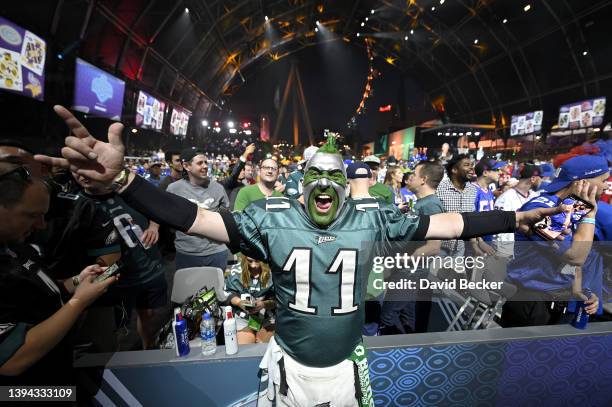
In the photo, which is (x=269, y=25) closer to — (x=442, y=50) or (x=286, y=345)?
(x=442, y=50)

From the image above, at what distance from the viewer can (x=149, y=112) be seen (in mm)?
15242

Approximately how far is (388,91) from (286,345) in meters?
45.5


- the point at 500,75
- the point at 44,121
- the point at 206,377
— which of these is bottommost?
the point at 206,377

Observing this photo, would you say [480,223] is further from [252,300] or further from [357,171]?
[252,300]

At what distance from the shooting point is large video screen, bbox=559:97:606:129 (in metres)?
18.9

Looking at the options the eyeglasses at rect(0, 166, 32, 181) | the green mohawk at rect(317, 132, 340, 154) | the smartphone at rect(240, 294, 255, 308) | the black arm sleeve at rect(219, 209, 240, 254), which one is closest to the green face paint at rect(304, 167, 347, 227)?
the green mohawk at rect(317, 132, 340, 154)

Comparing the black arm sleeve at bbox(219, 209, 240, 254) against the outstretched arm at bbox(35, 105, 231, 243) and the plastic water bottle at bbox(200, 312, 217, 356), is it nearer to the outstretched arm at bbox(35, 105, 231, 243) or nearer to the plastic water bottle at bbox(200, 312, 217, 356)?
the outstretched arm at bbox(35, 105, 231, 243)

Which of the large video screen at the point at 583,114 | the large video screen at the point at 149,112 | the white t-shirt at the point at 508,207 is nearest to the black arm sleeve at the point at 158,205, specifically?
Answer: the white t-shirt at the point at 508,207

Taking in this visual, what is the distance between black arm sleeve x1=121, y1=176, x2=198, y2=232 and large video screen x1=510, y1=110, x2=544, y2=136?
98.0 feet

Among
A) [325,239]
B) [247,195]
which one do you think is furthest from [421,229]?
[247,195]

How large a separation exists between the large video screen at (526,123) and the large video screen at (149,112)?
27.7m

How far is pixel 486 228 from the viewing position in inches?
69.9

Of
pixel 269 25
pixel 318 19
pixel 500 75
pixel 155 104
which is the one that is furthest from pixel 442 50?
pixel 155 104

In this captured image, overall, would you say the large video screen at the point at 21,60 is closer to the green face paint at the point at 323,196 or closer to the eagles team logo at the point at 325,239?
the green face paint at the point at 323,196
